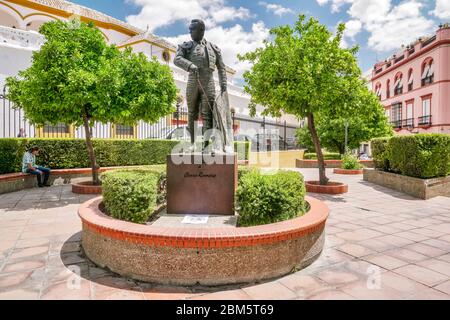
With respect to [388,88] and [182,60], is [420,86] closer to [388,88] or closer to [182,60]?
[388,88]

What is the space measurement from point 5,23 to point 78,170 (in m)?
20.1

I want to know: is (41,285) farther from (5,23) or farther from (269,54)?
(5,23)

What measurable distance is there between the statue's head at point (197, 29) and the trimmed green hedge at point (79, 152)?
7.29 m

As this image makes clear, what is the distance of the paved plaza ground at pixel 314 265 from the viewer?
3.21 metres

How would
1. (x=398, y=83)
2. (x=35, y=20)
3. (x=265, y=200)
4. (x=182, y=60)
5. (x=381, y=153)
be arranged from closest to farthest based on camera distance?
(x=265, y=200), (x=182, y=60), (x=381, y=153), (x=35, y=20), (x=398, y=83)

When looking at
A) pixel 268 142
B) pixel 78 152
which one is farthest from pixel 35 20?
pixel 268 142

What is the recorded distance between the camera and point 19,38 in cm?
1619

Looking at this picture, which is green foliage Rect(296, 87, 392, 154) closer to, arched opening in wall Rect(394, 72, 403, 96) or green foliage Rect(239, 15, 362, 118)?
green foliage Rect(239, 15, 362, 118)

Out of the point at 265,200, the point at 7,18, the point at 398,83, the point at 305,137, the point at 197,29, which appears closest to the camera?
the point at 265,200

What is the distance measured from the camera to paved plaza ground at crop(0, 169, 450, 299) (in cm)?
321

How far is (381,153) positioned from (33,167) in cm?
1206

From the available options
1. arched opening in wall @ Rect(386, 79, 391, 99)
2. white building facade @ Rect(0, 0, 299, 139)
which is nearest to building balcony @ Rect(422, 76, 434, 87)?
arched opening in wall @ Rect(386, 79, 391, 99)

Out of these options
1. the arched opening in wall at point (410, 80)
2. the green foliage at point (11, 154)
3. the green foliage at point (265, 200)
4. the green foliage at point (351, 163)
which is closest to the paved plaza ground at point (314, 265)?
the green foliage at point (265, 200)
